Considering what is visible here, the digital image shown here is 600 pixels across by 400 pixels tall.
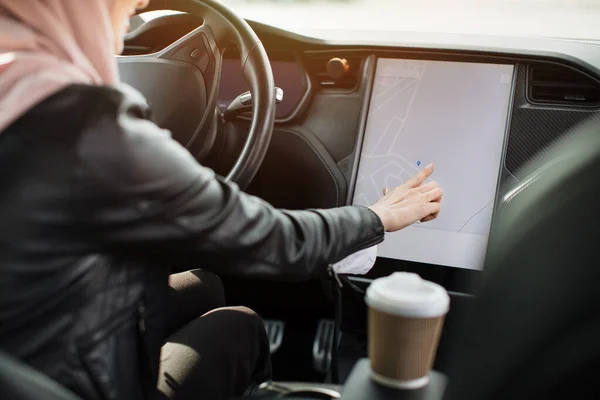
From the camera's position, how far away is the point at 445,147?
1.78 metres

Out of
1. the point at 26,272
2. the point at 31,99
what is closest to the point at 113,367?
the point at 26,272

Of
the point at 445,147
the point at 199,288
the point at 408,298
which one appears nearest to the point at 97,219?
the point at 408,298

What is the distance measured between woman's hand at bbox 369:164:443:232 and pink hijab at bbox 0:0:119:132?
44 cm

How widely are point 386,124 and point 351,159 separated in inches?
5.0

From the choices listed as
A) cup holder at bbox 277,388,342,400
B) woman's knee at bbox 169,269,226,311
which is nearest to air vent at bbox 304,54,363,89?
woman's knee at bbox 169,269,226,311

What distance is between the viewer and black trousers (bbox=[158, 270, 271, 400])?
41.9 inches

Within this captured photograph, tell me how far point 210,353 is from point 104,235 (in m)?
0.40

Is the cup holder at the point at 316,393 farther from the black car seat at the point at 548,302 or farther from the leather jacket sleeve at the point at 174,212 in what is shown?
the black car seat at the point at 548,302

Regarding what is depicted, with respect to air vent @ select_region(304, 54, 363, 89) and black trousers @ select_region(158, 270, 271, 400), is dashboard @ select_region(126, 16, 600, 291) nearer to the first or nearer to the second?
air vent @ select_region(304, 54, 363, 89)

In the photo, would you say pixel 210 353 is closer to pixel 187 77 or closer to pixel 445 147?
pixel 187 77

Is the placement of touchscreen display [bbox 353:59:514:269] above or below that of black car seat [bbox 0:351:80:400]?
below

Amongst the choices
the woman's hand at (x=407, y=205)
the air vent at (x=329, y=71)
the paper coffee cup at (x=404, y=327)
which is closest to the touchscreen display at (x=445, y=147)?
the air vent at (x=329, y=71)

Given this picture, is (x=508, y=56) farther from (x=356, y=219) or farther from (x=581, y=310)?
(x=581, y=310)

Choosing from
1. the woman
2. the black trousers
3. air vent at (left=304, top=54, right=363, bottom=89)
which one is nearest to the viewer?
the woman
